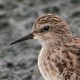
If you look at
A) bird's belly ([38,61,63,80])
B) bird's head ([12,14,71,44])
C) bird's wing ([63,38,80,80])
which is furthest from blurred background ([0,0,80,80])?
bird's wing ([63,38,80,80])

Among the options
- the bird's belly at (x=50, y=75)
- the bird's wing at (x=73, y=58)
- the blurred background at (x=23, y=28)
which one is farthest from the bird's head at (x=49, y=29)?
the blurred background at (x=23, y=28)

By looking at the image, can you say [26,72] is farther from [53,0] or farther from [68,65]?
[53,0]

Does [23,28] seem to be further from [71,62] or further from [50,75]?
[71,62]

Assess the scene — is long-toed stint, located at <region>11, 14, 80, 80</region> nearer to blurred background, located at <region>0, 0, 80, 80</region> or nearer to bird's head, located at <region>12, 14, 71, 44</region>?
bird's head, located at <region>12, 14, 71, 44</region>

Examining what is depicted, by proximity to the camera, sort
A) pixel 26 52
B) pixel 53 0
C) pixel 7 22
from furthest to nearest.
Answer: pixel 53 0
pixel 7 22
pixel 26 52

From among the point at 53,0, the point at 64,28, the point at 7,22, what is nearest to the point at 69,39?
the point at 64,28

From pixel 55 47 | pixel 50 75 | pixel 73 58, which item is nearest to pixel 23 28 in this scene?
pixel 55 47

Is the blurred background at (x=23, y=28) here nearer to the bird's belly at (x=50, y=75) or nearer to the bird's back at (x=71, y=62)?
the bird's belly at (x=50, y=75)
